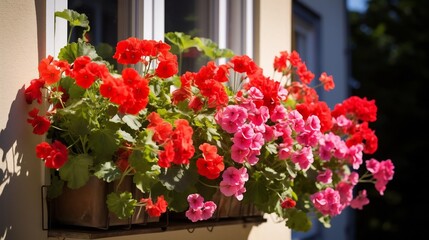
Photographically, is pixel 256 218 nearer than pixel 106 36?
No

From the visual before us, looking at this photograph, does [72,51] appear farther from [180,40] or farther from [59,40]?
[180,40]

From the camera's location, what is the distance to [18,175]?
2.44 meters

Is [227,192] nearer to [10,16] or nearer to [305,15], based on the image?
[10,16]

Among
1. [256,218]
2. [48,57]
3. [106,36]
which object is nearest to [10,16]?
[48,57]

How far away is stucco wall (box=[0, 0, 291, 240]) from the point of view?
2.39 metres

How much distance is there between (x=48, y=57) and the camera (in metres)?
2.46

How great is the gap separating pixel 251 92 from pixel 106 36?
65 cm

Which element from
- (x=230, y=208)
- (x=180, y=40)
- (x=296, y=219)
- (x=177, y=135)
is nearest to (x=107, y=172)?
(x=177, y=135)

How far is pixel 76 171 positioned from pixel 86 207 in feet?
0.49

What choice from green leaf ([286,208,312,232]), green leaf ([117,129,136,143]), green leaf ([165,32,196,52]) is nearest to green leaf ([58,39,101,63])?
green leaf ([117,129,136,143])

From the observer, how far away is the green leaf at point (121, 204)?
2.44 metres

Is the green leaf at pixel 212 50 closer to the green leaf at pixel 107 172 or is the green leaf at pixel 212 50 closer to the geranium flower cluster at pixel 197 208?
the geranium flower cluster at pixel 197 208

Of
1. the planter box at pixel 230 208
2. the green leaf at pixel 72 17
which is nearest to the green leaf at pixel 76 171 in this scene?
the green leaf at pixel 72 17

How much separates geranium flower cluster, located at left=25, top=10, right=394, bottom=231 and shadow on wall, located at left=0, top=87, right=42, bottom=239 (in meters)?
0.05
